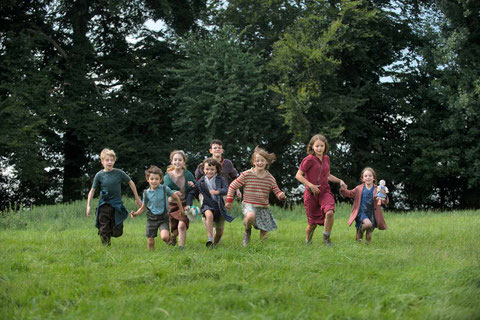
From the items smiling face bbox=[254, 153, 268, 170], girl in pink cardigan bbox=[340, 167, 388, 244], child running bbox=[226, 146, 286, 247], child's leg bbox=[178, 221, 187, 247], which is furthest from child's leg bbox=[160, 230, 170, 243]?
girl in pink cardigan bbox=[340, 167, 388, 244]

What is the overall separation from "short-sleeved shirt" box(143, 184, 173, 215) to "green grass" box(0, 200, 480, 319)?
0.65m

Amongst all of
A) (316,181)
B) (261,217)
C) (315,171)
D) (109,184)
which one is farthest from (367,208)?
(109,184)

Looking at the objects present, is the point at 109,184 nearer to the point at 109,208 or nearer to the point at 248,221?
the point at 109,208

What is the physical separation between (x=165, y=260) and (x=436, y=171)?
18728 mm

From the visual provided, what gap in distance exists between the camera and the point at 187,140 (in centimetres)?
2339

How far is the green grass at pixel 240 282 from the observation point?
4.95 meters

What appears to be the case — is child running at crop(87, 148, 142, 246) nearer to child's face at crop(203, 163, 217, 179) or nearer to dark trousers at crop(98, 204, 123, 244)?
dark trousers at crop(98, 204, 123, 244)

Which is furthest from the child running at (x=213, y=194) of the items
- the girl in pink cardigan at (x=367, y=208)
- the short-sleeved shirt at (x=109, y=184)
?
the girl in pink cardigan at (x=367, y=208)

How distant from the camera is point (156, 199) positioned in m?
8.71

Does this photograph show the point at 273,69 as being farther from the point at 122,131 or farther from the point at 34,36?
the point at 34,36

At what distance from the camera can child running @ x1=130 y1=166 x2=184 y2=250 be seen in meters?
8.61

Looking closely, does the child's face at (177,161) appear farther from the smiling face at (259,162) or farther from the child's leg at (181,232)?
the smiling face at (259,162)

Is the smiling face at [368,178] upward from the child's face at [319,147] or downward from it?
downward

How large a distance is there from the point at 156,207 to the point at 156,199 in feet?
0.44
